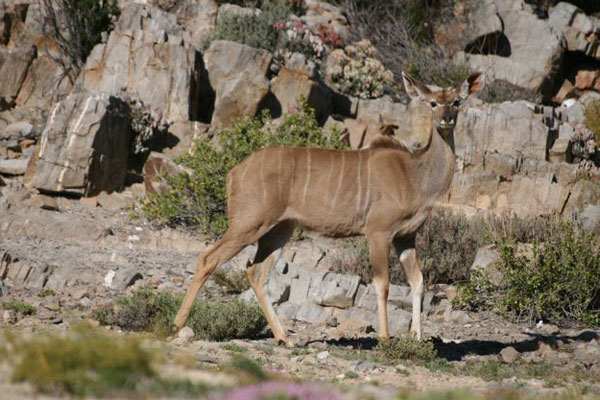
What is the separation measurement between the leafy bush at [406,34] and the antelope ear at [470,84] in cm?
1067

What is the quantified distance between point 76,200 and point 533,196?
7609mm

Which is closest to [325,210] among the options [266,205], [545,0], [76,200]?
[266,205]

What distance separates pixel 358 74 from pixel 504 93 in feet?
10.7

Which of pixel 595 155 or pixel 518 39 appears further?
pixel 518 39

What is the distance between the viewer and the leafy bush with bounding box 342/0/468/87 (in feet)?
68.7

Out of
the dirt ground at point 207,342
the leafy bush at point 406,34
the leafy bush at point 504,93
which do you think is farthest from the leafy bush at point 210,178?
the leafy bush at point 406,34

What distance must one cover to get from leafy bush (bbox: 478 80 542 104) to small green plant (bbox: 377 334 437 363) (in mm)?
12108

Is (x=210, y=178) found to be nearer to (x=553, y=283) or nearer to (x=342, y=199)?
(x=342, y=199)

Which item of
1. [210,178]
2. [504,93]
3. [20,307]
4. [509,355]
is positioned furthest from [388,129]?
[20,307]

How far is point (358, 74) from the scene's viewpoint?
19484mm

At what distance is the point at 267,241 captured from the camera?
9.42m

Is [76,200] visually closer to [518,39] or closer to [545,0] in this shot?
[518,39]

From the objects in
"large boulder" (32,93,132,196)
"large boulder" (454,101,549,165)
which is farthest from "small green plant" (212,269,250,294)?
"large boulder" (454,101,549,165)

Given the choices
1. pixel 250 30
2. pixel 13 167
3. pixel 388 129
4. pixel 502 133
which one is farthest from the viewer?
pixel 250 30
